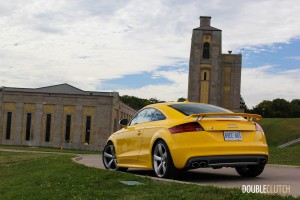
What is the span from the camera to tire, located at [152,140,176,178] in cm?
820

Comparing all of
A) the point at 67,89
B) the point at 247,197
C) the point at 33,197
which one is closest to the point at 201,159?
the point at 247,197

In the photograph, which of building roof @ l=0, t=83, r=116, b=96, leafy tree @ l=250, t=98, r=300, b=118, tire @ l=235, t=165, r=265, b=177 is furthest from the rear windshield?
leafy tree @ l=250, t=98, r=300, b=118

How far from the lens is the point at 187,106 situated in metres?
9.20

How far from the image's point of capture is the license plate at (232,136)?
818 centimetres

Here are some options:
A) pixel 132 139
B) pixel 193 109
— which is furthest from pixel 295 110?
pixel 193 109

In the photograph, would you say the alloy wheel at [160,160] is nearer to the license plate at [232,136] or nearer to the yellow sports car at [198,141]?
the yellow sports car at [198,141]

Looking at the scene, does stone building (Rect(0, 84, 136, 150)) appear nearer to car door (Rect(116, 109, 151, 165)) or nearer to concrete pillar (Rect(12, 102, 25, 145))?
concrete pillar (Rect(12, 102, 25, 145))

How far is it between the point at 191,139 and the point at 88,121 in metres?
65.6

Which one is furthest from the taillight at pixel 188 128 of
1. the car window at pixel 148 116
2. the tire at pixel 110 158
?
the tire at pixel 110 158

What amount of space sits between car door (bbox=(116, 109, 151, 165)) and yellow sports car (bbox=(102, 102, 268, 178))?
0.36 feet

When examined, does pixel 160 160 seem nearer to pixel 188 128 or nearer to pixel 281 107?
pixel 188 128

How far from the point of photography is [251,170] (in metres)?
9.20

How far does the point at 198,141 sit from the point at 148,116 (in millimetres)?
2024

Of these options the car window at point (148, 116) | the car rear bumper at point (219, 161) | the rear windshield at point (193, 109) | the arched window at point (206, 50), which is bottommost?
the car rear bumper at point (219, 161)
